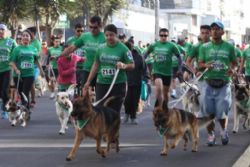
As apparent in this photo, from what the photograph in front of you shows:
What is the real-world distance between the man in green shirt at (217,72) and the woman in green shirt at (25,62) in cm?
563

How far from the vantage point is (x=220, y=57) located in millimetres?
11930

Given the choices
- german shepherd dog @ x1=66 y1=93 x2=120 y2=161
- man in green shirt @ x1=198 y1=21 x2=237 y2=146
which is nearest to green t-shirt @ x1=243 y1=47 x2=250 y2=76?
man in green shirt @ x1=198 y1=21 x2=237 y2=146

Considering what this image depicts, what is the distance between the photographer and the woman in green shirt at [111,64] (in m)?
11.3

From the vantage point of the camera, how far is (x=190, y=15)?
90.1 m

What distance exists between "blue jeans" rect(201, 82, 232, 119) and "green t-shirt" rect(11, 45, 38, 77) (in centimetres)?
577

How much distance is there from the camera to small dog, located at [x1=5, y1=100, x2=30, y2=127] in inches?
634

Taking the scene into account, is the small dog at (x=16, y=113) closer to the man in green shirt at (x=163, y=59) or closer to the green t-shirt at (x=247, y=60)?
the man in green shirt at (x=163, y=59)

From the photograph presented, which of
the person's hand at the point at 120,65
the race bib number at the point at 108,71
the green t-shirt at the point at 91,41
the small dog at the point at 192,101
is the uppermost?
the green t-shirt at the point at 91,41

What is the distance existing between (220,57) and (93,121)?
8.90 ft

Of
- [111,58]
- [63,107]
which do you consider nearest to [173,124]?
[111,58]

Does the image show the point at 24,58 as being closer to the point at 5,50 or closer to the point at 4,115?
the point at 5,50

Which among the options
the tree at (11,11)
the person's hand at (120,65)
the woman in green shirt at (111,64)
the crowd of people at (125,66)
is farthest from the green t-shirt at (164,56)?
the tree at (11,11)

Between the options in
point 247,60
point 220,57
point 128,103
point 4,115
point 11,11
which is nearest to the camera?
point 220,57

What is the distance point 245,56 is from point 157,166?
26.1ft
